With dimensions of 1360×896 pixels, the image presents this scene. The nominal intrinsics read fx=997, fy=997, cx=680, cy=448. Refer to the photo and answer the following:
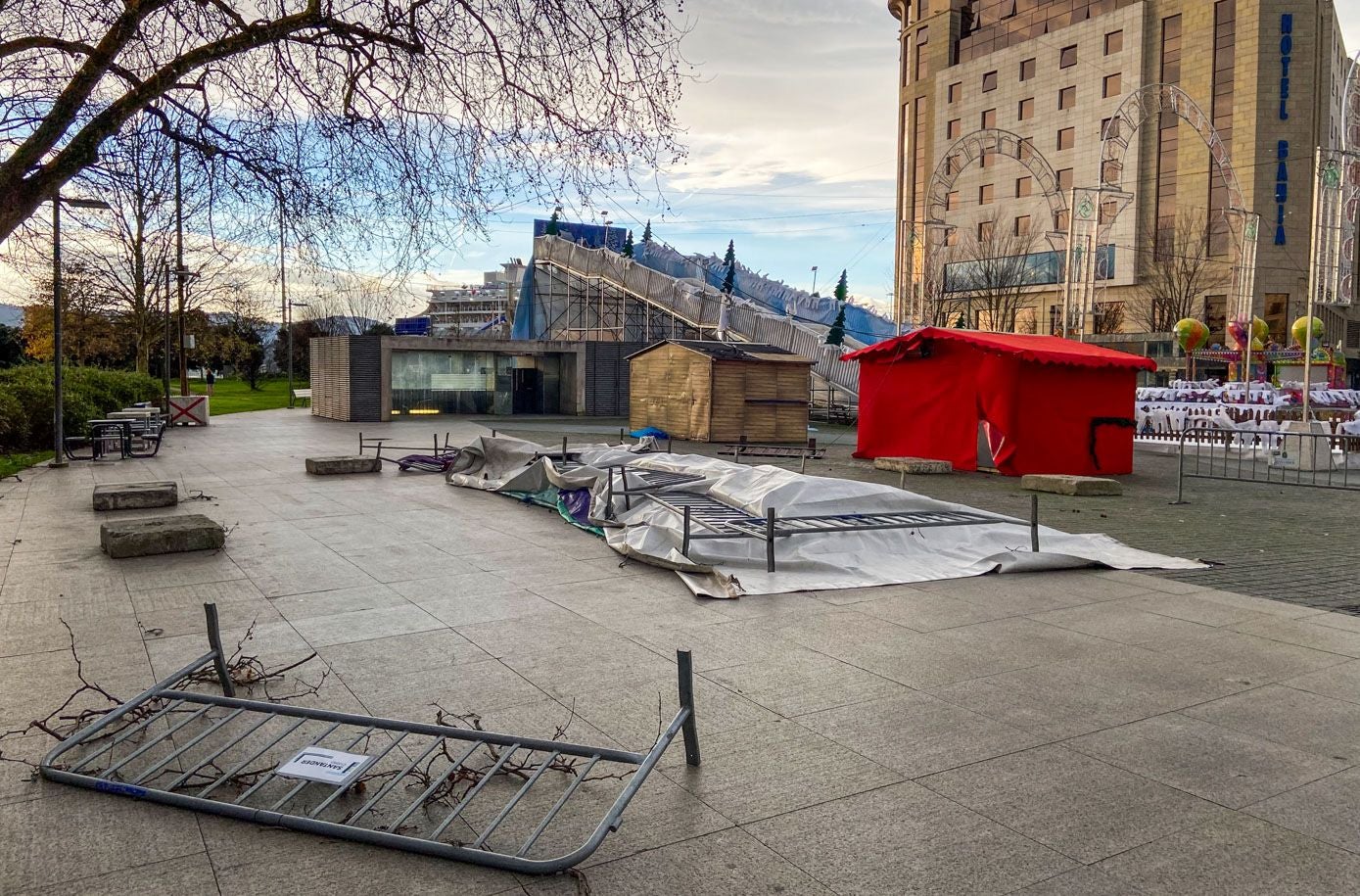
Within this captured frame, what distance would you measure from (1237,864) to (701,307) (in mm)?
41986

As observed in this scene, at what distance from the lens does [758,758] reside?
175 inches

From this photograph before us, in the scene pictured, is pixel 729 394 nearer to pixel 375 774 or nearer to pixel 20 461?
pixel 20 461

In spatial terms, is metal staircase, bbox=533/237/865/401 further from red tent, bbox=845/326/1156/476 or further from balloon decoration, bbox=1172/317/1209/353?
balloon decoration, bbox=1172/317/1209/353

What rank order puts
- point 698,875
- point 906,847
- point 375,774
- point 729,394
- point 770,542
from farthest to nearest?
point 729,394 → point 770,542 → point 375,774 → point 906,847 → point 698,875

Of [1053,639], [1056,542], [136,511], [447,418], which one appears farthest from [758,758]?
[447,418]

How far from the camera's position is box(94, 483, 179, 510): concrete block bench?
488 inches

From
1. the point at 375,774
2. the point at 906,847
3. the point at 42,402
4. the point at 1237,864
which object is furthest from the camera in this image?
the point at 42,402

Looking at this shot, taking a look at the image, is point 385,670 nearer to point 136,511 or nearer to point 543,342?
point 136,511

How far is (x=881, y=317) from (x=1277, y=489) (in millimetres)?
36158

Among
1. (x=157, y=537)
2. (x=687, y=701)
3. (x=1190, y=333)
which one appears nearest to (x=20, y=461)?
(x=157, y=537)

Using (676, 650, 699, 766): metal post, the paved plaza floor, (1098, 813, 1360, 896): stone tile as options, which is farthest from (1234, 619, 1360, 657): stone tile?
(676, 650, 699, 766): metal post

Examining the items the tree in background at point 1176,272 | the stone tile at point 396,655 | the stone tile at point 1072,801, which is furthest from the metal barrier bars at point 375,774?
the tree in background at point 1176,272

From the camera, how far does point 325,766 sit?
3996 mm

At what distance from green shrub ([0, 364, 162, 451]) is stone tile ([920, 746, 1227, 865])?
70.5 ft
